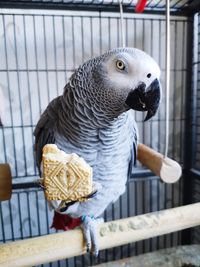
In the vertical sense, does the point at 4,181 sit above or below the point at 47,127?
below

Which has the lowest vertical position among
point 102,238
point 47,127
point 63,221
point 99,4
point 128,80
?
point 63,221

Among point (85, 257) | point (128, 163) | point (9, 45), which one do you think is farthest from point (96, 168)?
point (85, 257)

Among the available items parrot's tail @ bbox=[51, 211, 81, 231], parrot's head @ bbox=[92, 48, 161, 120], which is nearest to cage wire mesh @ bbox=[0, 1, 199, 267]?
parrot's tail @ bbox=[51, 211, 81, 231]

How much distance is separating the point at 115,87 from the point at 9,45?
2.50 feet

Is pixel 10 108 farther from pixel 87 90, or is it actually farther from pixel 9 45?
pixel 87 90

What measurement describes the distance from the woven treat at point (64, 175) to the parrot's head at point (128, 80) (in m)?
0.24

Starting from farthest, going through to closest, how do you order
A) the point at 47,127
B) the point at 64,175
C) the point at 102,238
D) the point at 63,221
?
the point at 63,221
the point at 47,127
the point at 102,238
the point at 64,175

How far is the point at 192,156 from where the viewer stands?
123 cm

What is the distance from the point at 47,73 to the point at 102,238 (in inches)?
34.1

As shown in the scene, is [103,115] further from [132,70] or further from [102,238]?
[102,238]

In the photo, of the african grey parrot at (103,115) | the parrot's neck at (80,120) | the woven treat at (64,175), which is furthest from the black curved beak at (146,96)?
the woven treat at (64,175)

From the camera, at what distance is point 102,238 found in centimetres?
52

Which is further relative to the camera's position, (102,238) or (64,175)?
(102,238)

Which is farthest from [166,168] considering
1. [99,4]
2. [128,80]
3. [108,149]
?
[99,4]
